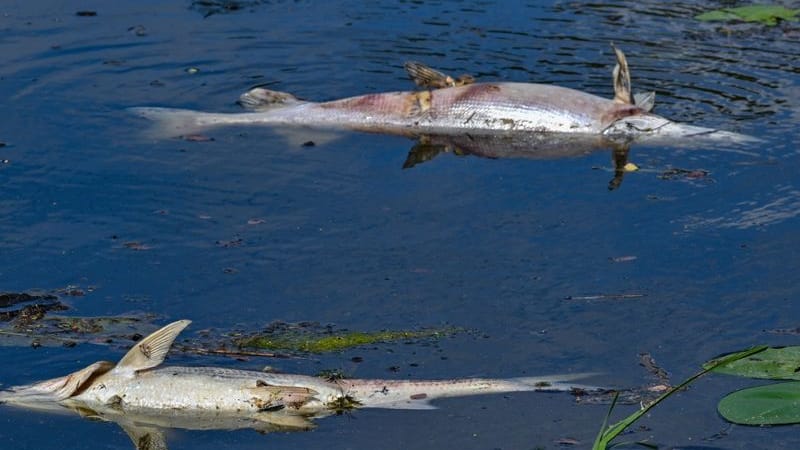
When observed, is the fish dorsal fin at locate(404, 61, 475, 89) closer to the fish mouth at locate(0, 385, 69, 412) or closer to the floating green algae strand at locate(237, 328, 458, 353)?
the floating green algae strand at locate(237, 328, 458, 353)

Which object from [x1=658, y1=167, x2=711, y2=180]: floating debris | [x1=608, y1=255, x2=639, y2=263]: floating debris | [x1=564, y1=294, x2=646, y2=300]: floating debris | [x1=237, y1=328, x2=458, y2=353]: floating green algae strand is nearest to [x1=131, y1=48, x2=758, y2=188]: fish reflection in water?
[x1=658, y1=167, x2=711, y2=180]: floating debris

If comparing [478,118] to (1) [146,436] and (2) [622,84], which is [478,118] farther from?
(1) [146,436]

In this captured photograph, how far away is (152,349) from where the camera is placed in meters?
5.04

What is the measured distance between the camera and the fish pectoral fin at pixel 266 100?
860cm

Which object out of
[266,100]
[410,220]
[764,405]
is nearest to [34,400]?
[410,220]

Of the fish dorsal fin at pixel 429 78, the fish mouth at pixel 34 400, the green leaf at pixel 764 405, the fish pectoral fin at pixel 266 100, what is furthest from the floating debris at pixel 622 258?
the fish pectoral fin at pixel 266 100

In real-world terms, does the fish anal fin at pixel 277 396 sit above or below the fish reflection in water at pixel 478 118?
below

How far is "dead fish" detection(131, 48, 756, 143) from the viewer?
26.9 ft

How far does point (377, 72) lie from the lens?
9.34 meters

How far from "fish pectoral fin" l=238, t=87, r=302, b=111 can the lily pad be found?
3770mm

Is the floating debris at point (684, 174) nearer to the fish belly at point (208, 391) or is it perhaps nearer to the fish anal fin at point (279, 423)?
the fish belly at point (208, 391)

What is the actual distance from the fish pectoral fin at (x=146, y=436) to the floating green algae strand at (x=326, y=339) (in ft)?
2.25

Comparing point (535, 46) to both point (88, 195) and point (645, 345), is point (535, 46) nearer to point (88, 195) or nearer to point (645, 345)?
point (88, 195)

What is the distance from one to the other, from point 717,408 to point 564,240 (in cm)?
179
